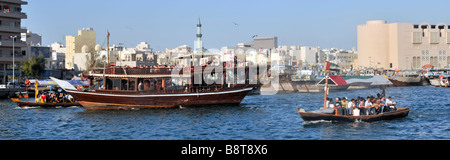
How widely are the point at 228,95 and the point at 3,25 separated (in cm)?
3878

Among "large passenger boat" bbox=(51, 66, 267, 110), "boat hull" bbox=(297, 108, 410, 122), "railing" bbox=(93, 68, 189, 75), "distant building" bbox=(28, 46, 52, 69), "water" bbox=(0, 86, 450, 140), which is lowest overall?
"water" bbox=(0, 86, 450, 140)

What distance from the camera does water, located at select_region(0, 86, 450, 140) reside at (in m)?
25.3

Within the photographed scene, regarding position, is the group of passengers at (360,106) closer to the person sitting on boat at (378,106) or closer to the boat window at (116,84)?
the person sitting on boat at (378,106)

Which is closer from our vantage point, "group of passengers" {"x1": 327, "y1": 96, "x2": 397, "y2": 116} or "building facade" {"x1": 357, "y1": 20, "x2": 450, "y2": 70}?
"group of passengers" {"x1": 327, "y1": 96, "x2": 397, "y2": 116}

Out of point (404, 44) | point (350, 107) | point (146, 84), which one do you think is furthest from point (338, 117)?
point (404, 44)

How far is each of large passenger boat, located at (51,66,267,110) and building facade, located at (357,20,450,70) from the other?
142492 mm

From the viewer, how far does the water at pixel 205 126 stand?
A: 82.9ft

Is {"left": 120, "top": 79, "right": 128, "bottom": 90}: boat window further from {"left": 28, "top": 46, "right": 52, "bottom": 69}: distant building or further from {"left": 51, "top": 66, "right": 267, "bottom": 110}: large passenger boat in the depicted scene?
{"left": 28, "top": 46, "right": 52, "bottom": 69}: distant building

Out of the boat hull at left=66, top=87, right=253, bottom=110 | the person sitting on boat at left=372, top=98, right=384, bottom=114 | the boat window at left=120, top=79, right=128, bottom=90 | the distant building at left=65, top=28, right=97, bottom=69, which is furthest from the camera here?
the distant building at left=65, top=28, right=97, bottom=69

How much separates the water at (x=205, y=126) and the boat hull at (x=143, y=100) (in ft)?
3.80

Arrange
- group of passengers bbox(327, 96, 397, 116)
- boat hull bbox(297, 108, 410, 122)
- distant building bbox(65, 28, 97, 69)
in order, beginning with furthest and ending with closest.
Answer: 1. distant building bbox(65, 28, 97, 69)
2. group of passengers bbox(327, 96, 397, 116)
3. boat hull bbox(297, 108, 410, 122)

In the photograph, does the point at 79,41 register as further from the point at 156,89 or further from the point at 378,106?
the point at 378,106

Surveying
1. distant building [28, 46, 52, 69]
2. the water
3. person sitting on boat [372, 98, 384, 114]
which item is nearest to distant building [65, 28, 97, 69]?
distant building [28, 46, 52, 69]

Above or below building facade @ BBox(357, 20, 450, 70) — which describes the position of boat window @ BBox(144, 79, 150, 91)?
below
